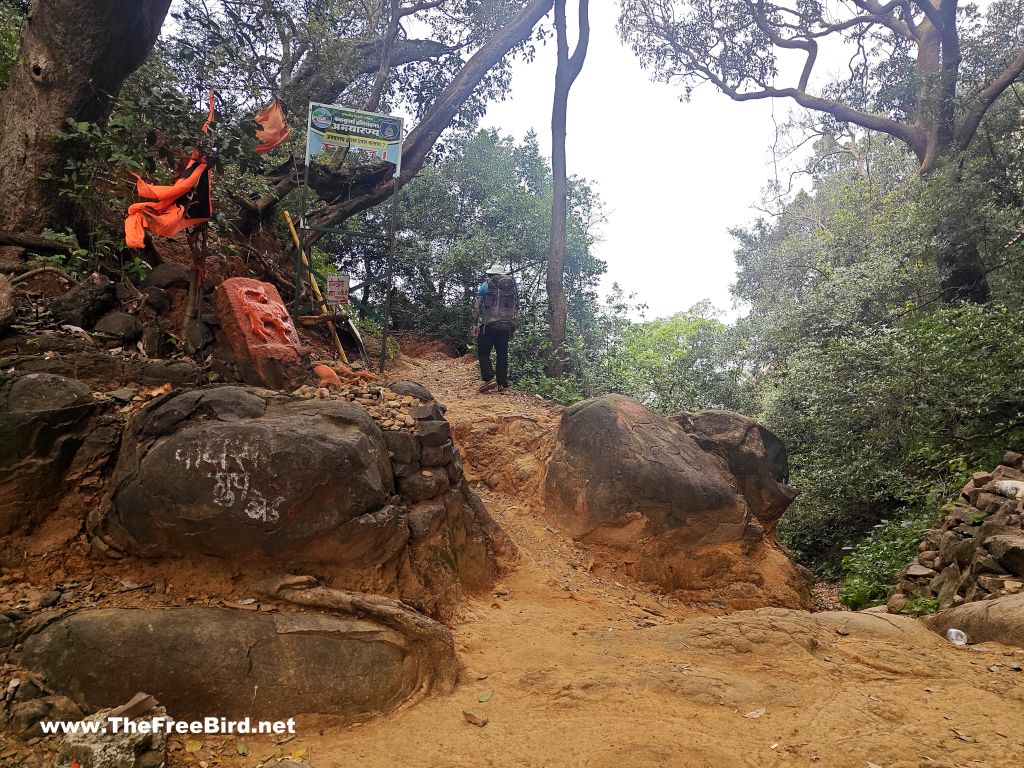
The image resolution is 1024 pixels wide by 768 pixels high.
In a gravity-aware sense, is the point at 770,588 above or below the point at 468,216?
below

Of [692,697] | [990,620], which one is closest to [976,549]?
[990,620]

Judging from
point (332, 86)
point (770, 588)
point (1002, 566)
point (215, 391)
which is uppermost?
point (332, 86)

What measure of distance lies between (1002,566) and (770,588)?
6.57 feet

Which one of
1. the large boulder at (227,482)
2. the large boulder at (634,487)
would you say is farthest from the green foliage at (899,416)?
the large boulder at (227,482)

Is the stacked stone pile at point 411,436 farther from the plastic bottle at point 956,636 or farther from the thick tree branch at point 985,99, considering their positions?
the thick tree branch at point 985,99

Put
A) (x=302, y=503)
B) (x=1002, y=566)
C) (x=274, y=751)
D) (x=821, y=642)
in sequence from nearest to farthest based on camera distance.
→ 1. (x=274, y=751)
2. (x=302, y=503)
3. (x=821, y=642)
4. (x=1002, y=566)

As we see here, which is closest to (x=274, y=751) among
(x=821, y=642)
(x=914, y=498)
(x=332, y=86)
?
(x=821, y=642)

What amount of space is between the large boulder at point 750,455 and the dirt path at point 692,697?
8.42ft

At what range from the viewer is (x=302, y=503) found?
364 cm

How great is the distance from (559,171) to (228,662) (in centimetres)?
1082

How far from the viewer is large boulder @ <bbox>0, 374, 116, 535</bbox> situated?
3.52 meters

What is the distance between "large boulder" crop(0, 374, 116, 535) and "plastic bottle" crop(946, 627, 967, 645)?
19.6 ft

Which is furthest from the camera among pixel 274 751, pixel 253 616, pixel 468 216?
pixel 468 216

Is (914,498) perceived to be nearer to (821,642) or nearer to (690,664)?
(821,642)
